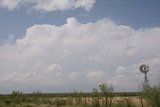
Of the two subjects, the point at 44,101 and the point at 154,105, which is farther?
the point at 44,101

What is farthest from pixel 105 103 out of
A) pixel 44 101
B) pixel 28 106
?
pixel 44 101

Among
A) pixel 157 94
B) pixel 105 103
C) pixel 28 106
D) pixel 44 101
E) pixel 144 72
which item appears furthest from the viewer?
pixel 44 101

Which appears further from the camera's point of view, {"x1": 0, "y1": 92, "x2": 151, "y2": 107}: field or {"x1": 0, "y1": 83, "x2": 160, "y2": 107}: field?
{"x1": 0, "y1": 92, "x2": 151, "y2": 107}: field

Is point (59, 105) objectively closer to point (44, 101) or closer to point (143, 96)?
point (44, 101)

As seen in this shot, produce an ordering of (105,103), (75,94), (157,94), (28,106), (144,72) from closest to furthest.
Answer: (157,94), (144,72), (105,103), (28,106), (75,94)

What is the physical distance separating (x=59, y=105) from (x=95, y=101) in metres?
7.51

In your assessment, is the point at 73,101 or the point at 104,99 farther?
the point at 73,101

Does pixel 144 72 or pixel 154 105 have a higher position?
pixel 144 72

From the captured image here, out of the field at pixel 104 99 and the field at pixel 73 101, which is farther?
the field at pixel 73 101

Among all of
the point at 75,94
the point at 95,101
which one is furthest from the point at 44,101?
the point at 95,101

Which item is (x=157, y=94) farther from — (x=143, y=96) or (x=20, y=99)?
(x=20, y=99)

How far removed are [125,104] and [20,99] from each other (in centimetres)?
2624

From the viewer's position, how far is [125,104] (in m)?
42.2

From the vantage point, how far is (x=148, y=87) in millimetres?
34438
